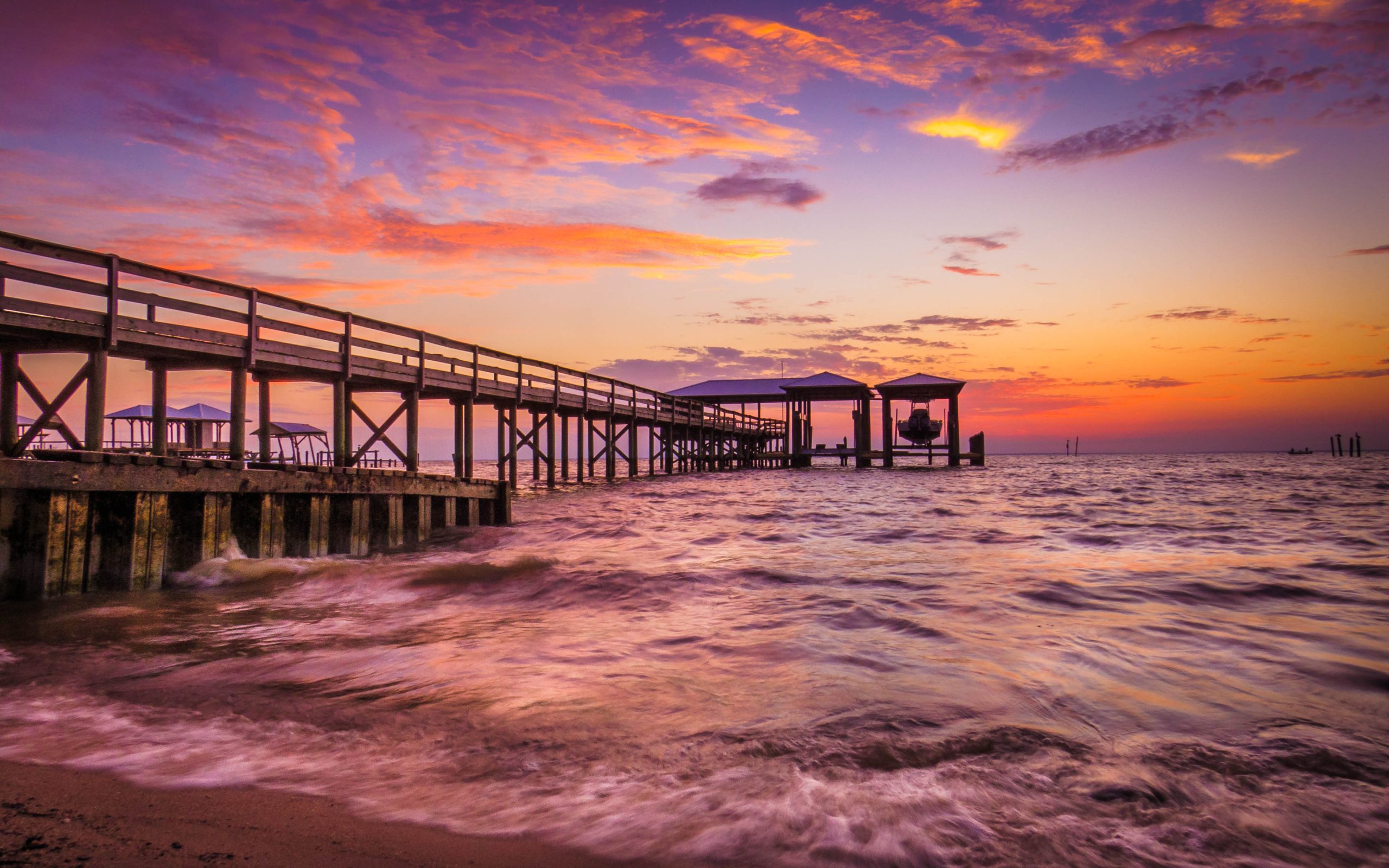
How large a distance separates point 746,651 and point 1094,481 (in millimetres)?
36425

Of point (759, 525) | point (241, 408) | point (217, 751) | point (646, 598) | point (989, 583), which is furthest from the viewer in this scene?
point (759, 525)

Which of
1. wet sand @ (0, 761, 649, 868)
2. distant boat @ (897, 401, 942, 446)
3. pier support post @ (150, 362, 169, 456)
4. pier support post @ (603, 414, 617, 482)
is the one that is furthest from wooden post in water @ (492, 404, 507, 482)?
distant boat @ (897, 401, 942, 446)

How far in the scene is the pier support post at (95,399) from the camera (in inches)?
334

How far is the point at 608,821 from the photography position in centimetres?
273

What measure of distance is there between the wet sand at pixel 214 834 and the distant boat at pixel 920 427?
51547 mm

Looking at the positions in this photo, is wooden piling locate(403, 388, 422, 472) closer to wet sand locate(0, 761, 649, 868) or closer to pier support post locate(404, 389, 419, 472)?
pier support post locate(404, 389, 419, 472)

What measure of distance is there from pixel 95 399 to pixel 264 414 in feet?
13.9

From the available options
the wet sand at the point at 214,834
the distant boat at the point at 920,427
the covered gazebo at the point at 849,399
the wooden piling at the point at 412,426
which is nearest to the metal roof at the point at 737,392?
the covered gazebo at the point at 849,399

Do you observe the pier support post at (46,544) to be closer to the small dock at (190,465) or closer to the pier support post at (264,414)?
the small dock at (190,465)

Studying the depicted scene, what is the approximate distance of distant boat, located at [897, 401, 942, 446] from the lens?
51844 millimetres

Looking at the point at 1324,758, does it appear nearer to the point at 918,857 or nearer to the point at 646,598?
the point at 918,857

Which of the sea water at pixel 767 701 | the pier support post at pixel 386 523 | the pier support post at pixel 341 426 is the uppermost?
the pier support post at pixel 341 426

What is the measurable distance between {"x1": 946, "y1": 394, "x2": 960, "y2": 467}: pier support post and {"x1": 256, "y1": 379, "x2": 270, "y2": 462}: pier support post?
1464 inches

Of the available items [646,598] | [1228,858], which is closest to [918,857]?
[1228,858]
